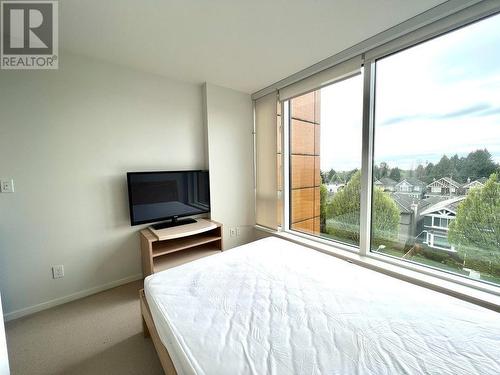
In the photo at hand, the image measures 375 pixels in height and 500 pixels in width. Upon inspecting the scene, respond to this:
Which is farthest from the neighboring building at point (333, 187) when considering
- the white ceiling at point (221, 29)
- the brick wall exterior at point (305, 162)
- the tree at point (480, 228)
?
the white ceiling at point (221, 29)

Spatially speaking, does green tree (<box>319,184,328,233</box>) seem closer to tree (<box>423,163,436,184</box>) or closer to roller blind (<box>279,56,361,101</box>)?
tree (<box>423,163,436,184</box>)

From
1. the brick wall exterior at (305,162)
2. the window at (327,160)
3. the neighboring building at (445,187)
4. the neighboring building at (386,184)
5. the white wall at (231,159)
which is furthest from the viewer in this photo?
the white wall at (231,159)

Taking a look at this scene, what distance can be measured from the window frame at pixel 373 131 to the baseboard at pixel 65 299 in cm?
216

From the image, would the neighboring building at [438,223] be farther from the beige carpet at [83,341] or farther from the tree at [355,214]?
the beige carpet at [83,341]

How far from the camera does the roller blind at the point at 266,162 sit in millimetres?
2893

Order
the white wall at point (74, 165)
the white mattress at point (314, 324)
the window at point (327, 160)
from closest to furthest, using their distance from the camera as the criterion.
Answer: the white mattress at point (314, 324), the white wall at point (74, 165), the window at point (327, 160)

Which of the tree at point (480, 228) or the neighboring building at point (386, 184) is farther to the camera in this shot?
the neighboring building at point (386, 184)

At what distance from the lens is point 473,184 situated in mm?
1492

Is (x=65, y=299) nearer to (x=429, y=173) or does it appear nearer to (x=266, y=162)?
(x=266, y=162)

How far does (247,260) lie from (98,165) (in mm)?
1838

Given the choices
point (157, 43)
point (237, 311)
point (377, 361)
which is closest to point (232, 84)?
point (157, 43)

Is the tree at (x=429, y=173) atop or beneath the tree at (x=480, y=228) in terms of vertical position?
atop

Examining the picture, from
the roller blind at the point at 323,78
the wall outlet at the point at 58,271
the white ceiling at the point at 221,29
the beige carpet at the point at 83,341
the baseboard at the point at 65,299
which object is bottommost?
the beige carpet at the point at 83,341

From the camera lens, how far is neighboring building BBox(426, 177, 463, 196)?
1.56 metres
